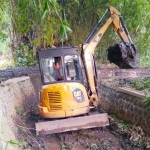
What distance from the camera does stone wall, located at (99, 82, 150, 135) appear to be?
5.30 m

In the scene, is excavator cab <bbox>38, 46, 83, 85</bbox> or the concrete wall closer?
the concrete wall

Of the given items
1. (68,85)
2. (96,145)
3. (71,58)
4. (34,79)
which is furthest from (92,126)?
(34,79)

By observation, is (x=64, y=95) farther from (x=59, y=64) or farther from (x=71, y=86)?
(x=59, y=64)

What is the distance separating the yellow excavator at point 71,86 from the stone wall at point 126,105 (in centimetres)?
52

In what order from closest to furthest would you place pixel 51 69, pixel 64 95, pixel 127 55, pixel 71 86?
pixel 64 95
pixel 71 86
pixel 51 69
pixel 127 55

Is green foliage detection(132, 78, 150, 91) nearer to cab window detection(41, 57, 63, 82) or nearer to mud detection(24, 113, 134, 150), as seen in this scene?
mud detection(24, 113, 134, 150)

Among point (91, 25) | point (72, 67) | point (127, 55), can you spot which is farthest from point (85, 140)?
point (91, 25)

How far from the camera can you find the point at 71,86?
571cm

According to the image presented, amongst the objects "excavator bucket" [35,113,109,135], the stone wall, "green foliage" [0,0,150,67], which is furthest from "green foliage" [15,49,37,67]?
"excavator bucket" [35,113,109,135]

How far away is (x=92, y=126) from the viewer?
5742 millimetres

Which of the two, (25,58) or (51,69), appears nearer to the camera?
(51,69)

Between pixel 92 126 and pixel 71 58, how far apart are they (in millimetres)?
1465

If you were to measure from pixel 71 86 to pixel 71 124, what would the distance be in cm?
75

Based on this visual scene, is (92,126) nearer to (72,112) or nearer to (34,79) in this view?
(72,112)
